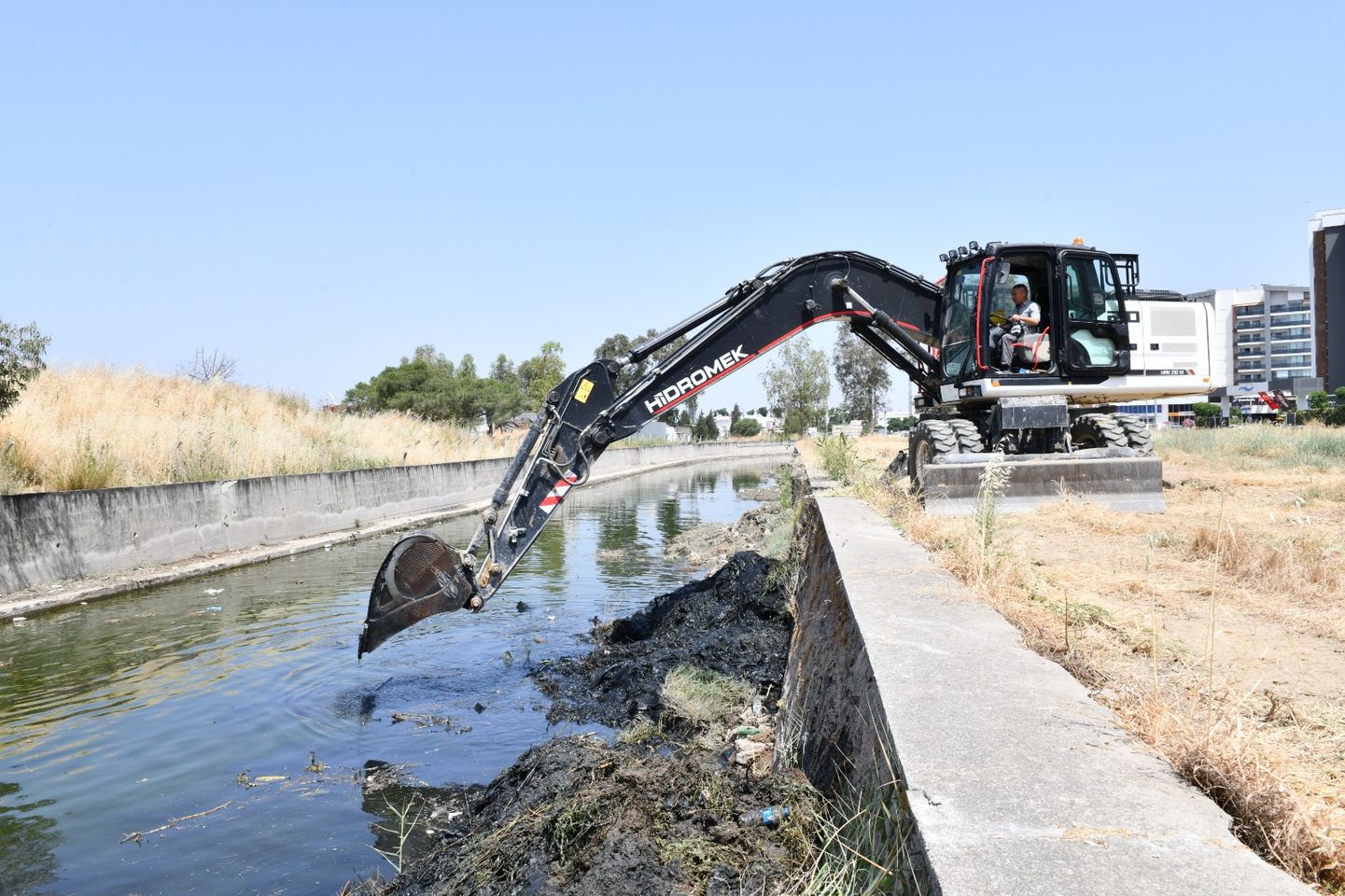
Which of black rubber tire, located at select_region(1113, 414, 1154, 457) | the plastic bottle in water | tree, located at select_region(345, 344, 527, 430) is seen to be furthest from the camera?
tree, located at select_region(345, 344, 527, 430)

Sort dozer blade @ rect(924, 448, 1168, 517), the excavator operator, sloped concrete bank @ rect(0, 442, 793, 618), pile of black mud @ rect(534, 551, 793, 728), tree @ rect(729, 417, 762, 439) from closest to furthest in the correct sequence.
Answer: pile of black mud @ rect(534, 551, 793, 728)
dozer blade @ rect(924, 448, 1168, 517)
sloped concrete bank @ rect(0, 442, 793, 618)
the excavator operator
tree @ rect(729, 417, 762, 439)

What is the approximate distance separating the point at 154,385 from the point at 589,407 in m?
20.7

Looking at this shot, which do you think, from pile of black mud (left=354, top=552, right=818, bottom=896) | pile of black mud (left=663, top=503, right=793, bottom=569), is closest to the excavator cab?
pile of black mud (left=663, top=503, right=793, bottom=569)

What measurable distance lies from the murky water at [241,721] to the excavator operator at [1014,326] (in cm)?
558

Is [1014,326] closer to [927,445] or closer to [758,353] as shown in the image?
[927,445]

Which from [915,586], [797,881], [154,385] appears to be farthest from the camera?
[154,385]

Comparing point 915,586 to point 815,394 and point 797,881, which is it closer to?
point 797,881

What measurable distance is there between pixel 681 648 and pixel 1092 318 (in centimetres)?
766

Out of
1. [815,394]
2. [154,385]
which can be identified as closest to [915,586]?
[154,385]

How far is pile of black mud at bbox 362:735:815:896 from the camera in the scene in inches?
130

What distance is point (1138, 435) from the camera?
12.8 metres

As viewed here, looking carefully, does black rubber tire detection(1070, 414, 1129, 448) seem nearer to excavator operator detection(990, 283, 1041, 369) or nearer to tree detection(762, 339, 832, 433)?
excavator operator detection(990, 283, 1041, 369)

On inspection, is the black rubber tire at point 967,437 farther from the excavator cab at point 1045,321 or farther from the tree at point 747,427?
the tree at point 747,427

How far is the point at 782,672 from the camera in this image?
8078 mm
